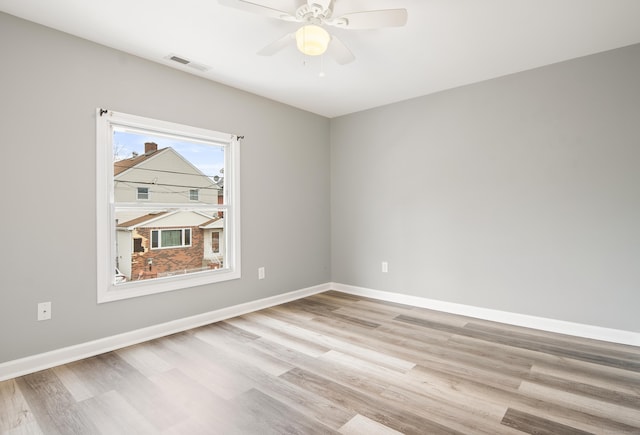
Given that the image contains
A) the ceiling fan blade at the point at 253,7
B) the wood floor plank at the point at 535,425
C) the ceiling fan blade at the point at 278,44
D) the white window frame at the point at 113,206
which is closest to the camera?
the wood floor plank at the point at 535,425

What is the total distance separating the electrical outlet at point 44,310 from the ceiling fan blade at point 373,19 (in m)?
2.83

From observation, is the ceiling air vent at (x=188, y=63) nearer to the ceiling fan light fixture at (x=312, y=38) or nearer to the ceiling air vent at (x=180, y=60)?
the ceiling air vent at (x=180, y=60)

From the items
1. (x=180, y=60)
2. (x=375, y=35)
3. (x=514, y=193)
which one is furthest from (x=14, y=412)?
(x=514, y=193)

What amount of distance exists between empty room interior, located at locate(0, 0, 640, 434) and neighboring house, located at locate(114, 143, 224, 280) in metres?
0.02

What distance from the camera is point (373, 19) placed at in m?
1.96

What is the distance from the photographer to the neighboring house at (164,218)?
2.88m

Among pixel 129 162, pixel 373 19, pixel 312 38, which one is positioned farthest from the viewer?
pixel 129 162

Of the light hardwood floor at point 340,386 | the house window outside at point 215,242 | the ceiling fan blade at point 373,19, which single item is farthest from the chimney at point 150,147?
the ceiling fan blade at point 373,19

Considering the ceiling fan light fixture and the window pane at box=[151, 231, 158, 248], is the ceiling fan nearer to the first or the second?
the ceiling fan light fixture

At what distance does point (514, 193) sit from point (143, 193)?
3.60 meters

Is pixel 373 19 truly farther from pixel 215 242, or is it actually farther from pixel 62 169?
pixel 215 242

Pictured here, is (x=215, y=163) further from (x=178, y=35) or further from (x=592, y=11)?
(x=592, y=11)

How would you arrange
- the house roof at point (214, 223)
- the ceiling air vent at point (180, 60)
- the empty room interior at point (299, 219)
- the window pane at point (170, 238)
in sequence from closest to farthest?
the empty room interior at point (299, 219) < the ceiling air vent at point (180, 60) < the window pane at point (170, 238) < the house roof at point (214, 223)

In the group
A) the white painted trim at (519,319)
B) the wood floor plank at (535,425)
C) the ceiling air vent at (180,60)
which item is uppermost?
the ceiling air vent at (180,60)
